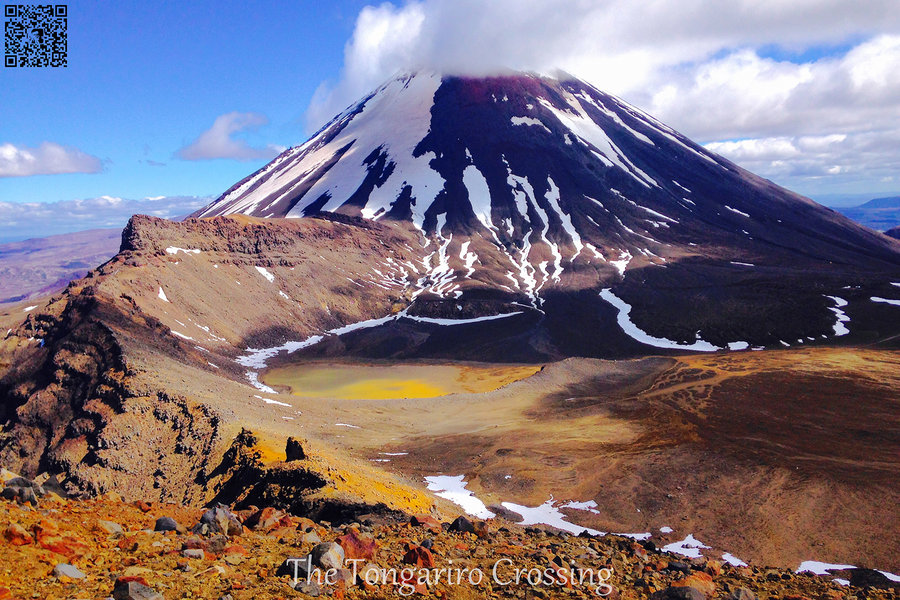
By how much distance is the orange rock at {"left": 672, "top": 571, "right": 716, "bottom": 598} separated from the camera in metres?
11.0

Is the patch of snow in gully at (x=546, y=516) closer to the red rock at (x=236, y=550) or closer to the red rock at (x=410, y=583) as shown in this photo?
the red rock at (x=410, y=583)

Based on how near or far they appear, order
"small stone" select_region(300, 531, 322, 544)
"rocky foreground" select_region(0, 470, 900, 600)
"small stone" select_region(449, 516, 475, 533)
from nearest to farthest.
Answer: "rocky foreground" select_region(0, 470, 900, 600) → "small stone" select_region(300, 531, 322, 544) → "small stone" select_region(449, 516, 475, 533)

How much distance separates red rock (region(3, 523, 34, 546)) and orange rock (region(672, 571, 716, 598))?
1166 centimetres

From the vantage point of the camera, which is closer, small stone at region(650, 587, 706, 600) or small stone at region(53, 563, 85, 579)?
small stone at region(53, 563, 85, 579)

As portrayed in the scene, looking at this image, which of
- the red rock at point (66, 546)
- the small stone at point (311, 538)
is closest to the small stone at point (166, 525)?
the red rock at point (66, 546)

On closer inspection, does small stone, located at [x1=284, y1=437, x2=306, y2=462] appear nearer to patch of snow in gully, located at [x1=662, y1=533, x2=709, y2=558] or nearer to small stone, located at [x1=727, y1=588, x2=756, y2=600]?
patch of snow in gully, located at [x1=662, y1=533, x2=709, y2=558]

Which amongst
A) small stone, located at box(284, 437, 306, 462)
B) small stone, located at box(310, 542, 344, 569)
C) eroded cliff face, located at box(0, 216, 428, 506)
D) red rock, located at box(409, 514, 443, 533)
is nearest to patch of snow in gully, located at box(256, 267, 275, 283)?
eroded cliff face, located at box(0, 216, 428, 506)

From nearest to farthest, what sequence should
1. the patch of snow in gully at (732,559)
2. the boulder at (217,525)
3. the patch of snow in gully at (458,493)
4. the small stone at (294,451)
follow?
the boulder at (217,525) → the patch of snow in gully at (732,559) → the small stone at (294,451) → the patch of snow in gully at (458,493)

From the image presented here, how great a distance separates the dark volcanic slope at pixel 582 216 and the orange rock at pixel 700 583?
188ft

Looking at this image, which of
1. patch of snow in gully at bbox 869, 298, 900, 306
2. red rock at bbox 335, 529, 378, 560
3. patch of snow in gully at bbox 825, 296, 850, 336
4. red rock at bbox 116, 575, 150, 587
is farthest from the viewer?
patch of snow in gully at bbox 869, 298, 900, 306

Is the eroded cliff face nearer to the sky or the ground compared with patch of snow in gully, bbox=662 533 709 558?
nearer to the sky

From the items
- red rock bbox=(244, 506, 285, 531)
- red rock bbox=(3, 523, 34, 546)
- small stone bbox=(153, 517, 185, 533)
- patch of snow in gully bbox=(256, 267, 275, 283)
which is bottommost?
red rock bbox=(244, 506, 285, 531)

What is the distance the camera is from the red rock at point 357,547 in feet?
32.6

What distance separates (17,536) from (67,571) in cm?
139
